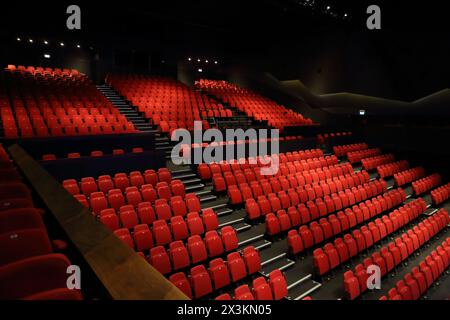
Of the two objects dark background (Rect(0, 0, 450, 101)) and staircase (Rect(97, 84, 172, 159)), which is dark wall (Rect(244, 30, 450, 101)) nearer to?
dark background (Rect(0, 0, 450, 101))

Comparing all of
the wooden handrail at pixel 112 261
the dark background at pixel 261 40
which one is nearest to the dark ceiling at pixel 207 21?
the dark background at pixel 261 40

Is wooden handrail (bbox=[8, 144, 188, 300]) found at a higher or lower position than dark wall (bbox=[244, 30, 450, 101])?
lower

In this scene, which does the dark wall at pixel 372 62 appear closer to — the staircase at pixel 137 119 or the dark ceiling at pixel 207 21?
the dark ceiling at pixel 207 21

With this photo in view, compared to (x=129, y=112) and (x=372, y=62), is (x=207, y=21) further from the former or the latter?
(x=372, y=62)

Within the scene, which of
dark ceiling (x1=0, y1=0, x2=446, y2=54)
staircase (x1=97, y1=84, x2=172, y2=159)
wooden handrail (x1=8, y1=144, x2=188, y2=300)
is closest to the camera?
wooden handrail (x1=8, y1=144, x2=188, y2=300)

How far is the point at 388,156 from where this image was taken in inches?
269

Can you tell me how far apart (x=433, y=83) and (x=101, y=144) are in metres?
6.26

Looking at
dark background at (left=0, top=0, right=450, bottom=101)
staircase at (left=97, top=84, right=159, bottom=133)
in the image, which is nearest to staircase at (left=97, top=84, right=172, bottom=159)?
staircase at (left=97, top=84, right=159, bottom=133)

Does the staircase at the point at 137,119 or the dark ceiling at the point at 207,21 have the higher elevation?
the dark ceiling at the point at 207,21

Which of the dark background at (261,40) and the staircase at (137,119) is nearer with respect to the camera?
the staircase at (137,119)

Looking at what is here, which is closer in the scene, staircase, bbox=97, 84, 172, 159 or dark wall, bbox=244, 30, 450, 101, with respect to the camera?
staircase, bbox=97, 84, 172, 159

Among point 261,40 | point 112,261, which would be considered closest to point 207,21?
point 261,40

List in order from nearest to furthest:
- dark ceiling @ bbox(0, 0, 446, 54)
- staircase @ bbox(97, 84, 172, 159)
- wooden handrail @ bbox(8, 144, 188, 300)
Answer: wooden handrail @ bbox(8, 144, 188, 300) < staircase @ bbox(97, 84, 172, 159) < dark ceiling @ bbox(0, 0, 446, 54)

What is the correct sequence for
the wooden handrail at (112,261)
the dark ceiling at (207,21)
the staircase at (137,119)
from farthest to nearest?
the dark ceiling at (207,21) → the staircase at (137,119) → the wooden handrail at (112,261)
